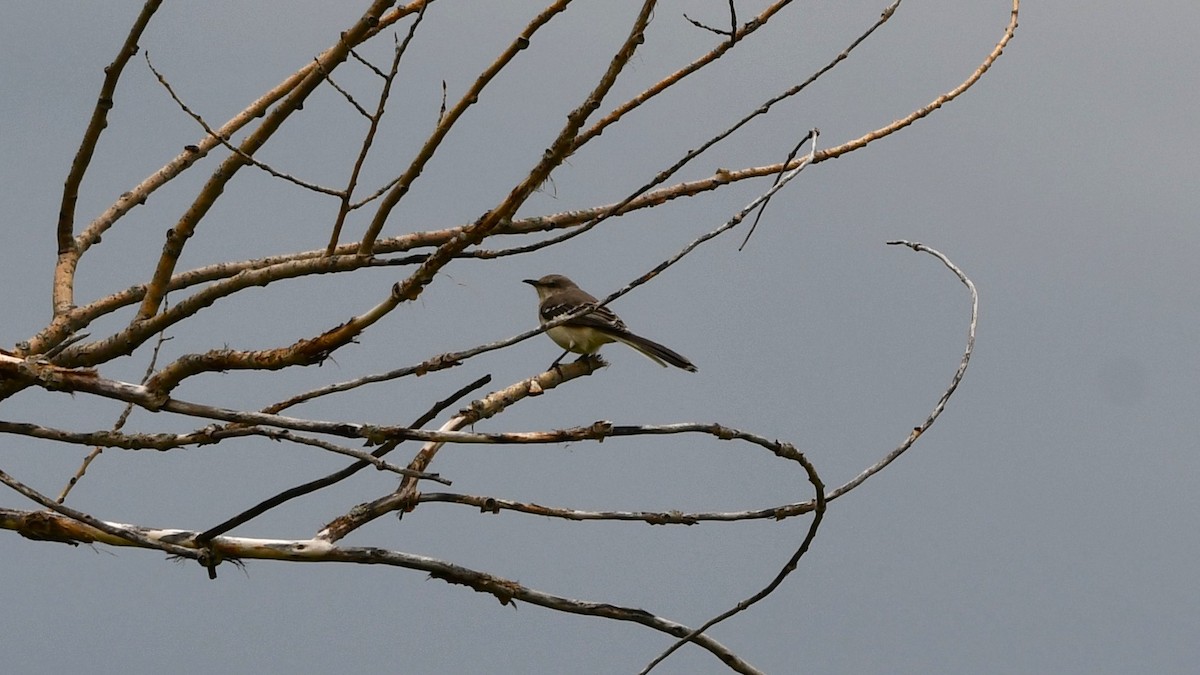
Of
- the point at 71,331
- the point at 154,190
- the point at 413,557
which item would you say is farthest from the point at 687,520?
the point at 154,190

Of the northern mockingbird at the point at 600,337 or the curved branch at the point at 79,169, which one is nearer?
the curved branch at the point at 79,169

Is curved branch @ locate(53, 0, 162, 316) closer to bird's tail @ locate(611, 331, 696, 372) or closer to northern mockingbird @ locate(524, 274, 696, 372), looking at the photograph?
northern mockingbird @ locate(524, 274, 696, 372)

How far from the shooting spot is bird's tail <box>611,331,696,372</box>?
7613 mm

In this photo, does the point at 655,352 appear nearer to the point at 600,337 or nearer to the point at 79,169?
the point at 600,337

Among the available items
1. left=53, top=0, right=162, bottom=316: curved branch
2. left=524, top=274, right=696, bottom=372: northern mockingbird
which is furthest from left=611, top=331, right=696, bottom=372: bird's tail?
left=53, top=0, right=162, bottom=316: curved branch

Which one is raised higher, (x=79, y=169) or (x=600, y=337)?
(x=600, y=337)

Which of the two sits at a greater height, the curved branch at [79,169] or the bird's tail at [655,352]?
the bird's tail at [655,352]

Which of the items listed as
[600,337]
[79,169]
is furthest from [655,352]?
[79,169]

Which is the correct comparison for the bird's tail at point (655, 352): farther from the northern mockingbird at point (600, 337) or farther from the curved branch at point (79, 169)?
the curved branch at point (79, 169)

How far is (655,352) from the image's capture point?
7.82 meters

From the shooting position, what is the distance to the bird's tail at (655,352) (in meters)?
7.61

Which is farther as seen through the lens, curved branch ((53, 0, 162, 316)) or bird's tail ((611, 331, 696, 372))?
bird's tail ((611, 331, 696, 372))

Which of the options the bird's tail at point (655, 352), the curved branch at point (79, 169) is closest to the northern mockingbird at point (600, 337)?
the bird's tail at point (655, 352)

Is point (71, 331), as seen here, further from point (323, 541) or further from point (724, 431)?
point (724, 431)
